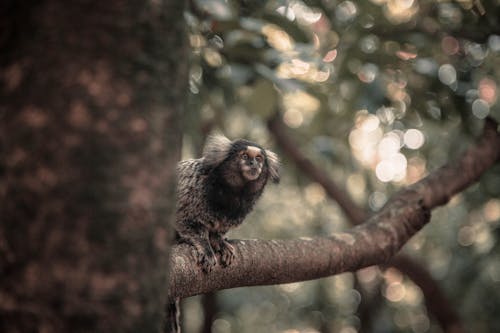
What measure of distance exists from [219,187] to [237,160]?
20 cm

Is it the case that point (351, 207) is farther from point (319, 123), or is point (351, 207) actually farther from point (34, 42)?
point (34, 42)

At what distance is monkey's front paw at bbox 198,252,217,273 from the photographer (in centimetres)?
248

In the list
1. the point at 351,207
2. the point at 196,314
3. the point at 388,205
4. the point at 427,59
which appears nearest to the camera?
the point at 388,205

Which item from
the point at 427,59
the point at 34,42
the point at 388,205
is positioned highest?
the point at 34,42

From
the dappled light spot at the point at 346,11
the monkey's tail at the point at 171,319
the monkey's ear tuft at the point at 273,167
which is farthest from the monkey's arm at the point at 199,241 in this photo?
the dappled light spot at the point at 346,11

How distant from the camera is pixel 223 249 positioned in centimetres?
280

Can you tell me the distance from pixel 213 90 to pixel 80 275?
268 centimetres

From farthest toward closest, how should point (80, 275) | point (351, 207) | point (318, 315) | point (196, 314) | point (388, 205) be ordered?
point (196, 314)
point (318, 315)
point (351, 207)
point (388, 205)
point (80, 275)

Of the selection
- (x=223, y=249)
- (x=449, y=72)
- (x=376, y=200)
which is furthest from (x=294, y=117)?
(x=223, y=249)

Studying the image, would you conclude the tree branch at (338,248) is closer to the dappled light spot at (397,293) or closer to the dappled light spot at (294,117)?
the dappled light spot at (294,117)

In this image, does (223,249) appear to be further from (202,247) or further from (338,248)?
(338,248)

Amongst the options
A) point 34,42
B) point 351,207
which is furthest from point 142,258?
point 351,207

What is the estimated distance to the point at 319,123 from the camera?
11.8 feet

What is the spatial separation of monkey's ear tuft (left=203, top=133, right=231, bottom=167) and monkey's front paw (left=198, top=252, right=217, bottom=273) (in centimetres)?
99
